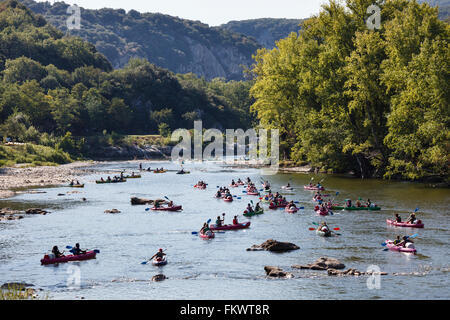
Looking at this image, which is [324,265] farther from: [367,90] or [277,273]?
[367,90]

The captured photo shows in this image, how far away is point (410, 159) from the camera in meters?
73.6

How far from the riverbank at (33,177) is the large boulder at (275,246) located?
41.5 meters

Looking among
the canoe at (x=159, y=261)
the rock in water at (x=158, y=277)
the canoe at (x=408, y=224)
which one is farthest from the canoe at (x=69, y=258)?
the canoe at (x=408, y=224)

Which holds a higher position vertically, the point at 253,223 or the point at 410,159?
the point at 410,159

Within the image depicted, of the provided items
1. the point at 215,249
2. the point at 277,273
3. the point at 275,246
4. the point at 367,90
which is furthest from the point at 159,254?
the point at 367,90

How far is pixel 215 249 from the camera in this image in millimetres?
41219

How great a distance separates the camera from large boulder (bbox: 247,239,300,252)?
3966 centimetres

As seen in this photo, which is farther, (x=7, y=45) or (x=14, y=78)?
(x=7, y=45)

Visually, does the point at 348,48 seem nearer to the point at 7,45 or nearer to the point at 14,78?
the point at 14,78

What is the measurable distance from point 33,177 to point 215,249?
59771 millimetres

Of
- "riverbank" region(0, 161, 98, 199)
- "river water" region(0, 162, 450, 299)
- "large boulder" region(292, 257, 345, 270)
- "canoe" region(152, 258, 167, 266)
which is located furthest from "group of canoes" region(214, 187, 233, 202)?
"large boulder" region(292, 257, 345, 270)

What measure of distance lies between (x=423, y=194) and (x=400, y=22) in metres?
25.3

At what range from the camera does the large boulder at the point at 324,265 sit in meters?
34.2

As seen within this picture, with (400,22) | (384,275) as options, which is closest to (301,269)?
(384,275)
